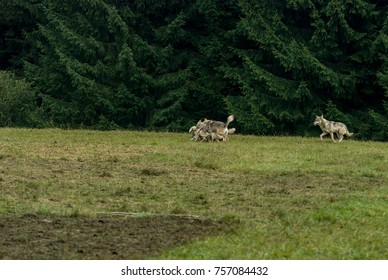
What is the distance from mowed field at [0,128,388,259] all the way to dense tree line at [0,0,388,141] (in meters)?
11.9

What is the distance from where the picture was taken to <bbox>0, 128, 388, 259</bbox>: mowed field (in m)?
10.6

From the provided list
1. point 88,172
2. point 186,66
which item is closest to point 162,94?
point 186,66

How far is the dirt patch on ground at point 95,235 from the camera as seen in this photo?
33.0 feet

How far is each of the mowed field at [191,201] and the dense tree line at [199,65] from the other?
11876mm

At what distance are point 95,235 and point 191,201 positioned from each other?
3690mm

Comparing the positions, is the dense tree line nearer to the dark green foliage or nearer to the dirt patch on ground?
the dark green foliage

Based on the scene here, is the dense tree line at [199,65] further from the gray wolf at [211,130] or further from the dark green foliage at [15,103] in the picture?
the gray wolf at [211,130]

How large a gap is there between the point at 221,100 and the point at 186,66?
119 inches

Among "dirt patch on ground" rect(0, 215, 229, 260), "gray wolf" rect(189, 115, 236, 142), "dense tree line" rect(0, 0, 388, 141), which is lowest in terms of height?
"dirt patch on ground" rect(0, 215, 229, 260)

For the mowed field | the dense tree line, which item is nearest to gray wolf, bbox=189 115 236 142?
the mowed field

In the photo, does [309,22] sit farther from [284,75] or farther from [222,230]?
[222,230]

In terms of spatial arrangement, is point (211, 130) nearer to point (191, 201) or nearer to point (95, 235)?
point (191, 201)

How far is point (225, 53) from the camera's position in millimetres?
40812

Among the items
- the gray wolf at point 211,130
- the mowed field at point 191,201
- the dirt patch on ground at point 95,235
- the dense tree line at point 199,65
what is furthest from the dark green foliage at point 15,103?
the dirt patch on ground at point 95,235
